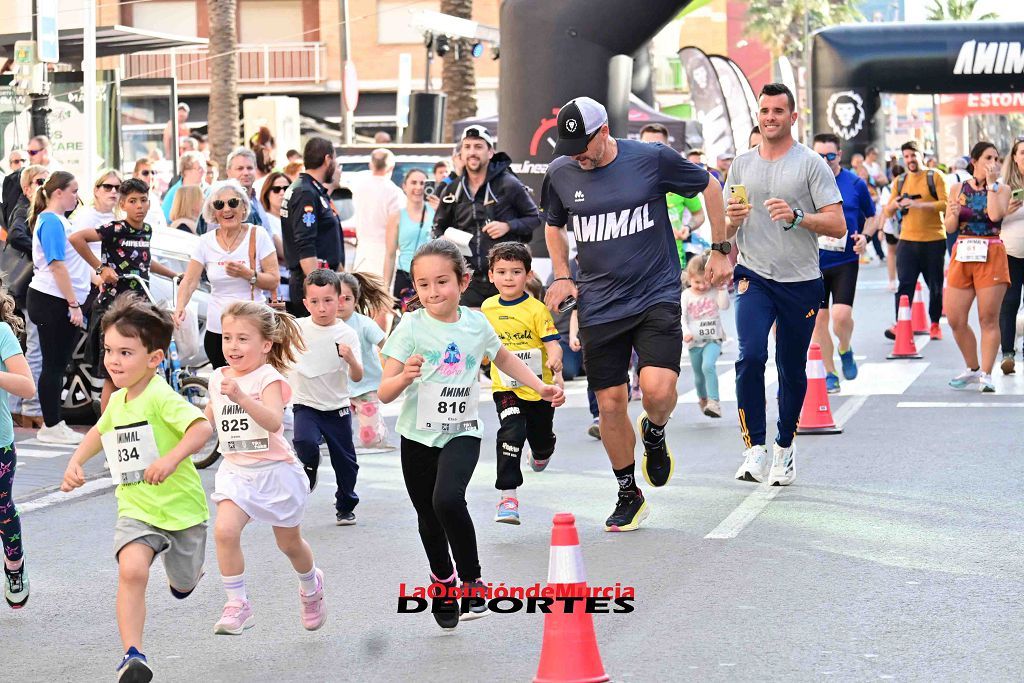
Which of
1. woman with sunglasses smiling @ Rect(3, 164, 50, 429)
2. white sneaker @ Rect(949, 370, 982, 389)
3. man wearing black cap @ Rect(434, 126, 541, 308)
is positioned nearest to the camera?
man wearing black cap @ Rect(434, 126, 541, 308)

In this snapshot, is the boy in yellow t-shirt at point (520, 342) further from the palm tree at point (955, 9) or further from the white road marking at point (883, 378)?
the palm tree at point (955, 9)

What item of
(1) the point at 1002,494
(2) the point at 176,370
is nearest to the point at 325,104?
(2) the point at 176,370

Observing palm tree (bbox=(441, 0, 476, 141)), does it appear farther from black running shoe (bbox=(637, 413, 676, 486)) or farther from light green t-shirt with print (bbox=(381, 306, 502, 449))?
light green t-shirt with print (bbox=(381, 306, 502, 449))

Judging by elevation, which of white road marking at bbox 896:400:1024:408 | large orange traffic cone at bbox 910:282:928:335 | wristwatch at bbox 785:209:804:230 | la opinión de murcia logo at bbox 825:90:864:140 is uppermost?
la opinión de murcia logo at bbox 825:90:864:140

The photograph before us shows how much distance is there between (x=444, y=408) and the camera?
6.28 metres

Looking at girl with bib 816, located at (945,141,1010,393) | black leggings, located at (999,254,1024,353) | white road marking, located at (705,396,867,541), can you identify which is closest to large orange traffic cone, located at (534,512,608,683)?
white road marking, located at (705,396,867,541)

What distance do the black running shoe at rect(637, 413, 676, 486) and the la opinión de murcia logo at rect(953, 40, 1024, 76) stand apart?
23.4 meters

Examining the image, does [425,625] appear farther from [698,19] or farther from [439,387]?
[698,19]

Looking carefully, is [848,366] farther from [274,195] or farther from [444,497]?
[444,497]

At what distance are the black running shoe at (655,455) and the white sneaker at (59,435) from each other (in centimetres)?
512

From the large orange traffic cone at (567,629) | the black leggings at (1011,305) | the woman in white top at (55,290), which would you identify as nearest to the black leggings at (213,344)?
the woman in white top at (55,290)

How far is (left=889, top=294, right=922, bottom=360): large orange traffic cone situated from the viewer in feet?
52.2

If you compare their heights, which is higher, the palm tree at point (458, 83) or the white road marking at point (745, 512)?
the palm tree at point (458, 83)

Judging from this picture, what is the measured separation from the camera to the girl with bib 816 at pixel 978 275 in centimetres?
1352
